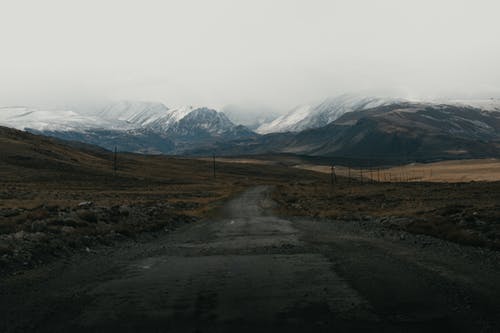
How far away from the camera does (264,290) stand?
14078mm

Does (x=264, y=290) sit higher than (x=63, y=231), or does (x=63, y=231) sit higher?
(x=264, y=290)

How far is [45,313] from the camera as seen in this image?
1194 cm

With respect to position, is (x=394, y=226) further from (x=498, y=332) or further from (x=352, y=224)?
(x=498, y=332)

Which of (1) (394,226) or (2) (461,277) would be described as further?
(1) (394,226)

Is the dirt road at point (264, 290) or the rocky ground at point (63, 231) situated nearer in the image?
the dirt road at point (264, 290)

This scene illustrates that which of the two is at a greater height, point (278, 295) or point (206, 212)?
point (278, 295)

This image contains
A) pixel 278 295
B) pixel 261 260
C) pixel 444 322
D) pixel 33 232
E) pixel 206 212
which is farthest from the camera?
pixel 206 212

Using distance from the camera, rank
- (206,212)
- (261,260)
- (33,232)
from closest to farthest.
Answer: (261,260) → (33,232) → (206,212)

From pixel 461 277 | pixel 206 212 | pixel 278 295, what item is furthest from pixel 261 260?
pixel 206 212

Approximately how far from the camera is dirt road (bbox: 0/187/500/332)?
10.9m

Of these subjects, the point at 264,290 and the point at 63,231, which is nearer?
the point at 264,290

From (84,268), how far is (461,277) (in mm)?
14006

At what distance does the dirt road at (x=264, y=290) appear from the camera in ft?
35.8

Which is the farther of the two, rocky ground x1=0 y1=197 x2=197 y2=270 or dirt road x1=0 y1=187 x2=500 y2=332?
rocky ground x1=0 y1=197 x2=197 y2=270
